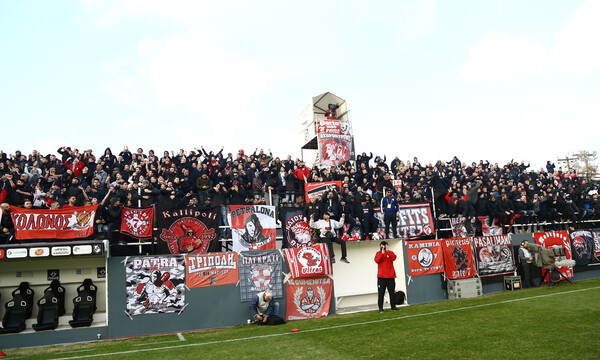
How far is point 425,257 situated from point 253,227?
22.3 feet

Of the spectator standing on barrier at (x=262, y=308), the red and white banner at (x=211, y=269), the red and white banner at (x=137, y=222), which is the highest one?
the red and white banner at (x=137, y=222)

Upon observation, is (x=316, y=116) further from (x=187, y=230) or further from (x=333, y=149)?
(x=187, y=230)

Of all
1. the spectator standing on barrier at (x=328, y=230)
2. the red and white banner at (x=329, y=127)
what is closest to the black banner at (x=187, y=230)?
the spectator standing on barrier at (x=328, y=230)

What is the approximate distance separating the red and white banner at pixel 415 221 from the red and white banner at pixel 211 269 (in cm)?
709

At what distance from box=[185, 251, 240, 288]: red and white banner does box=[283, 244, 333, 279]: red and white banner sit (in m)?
1.84

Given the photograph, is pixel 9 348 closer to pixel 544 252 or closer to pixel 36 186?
pixel 36 186

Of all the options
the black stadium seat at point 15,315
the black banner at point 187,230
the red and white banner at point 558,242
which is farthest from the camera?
the red and white banner at point 558,242

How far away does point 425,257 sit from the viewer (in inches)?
645

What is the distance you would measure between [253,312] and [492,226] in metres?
12.1

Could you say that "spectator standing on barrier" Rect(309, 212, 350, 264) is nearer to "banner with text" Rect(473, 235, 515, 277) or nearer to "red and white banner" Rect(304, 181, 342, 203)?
"red and white banner" Rect(304, 181, 342, 203)

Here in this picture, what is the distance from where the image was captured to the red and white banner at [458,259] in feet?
54.8

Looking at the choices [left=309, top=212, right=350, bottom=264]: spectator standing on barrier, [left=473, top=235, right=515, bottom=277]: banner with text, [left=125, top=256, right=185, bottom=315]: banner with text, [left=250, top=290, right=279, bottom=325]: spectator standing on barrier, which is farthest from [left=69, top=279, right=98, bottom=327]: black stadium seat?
[left=473, top=235, right=515, bottom=277]: banner with text

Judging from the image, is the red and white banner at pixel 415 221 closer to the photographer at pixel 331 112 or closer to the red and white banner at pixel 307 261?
the red and white banner at pixel 307 261

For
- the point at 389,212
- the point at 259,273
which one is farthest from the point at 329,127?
the point at 259,273
